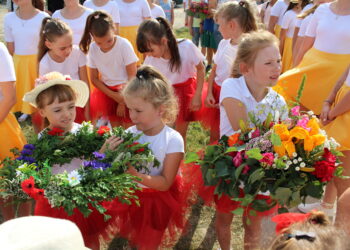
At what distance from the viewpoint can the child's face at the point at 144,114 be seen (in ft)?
9.78

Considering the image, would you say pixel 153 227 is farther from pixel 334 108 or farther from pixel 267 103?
pixel 334 108

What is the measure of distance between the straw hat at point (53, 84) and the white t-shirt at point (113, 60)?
4.49ft

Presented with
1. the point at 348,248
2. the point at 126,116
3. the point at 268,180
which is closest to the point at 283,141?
the point at 268,180

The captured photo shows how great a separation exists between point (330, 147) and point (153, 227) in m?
1.38

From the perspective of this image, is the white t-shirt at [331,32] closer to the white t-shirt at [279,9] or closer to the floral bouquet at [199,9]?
the white t-shirt at [279,9]

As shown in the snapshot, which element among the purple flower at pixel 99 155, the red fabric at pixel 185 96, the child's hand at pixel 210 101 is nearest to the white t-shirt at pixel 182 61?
the red fabric at pixel 185 96

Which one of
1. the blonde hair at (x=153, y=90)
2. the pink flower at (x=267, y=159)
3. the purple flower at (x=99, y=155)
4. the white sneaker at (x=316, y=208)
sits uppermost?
the blonde hair at (x=153, y=90)

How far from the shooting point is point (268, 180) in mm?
2447

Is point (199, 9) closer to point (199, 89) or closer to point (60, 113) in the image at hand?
point (199, 89)

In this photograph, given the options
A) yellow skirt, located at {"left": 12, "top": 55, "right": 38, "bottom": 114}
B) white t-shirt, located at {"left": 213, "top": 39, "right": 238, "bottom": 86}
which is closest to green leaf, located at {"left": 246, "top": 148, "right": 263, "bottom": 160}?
white t-shirt, located at {"left": 213, "top": 39, "right": 238, "bottom": 86}

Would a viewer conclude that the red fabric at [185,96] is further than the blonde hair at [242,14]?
Yes

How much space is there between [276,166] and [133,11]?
4779 mm

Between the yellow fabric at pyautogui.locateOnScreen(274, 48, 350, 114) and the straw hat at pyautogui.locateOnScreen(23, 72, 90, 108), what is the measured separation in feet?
5.97

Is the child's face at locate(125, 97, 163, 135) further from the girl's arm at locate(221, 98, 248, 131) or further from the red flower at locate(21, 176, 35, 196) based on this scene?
the red flower at locate(21, 176, 35, 196)
